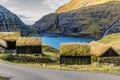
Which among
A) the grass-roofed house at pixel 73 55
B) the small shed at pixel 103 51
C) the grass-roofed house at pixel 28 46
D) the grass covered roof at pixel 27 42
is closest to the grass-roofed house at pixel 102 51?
the small shed at pixel 103 51

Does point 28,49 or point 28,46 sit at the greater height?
point 28,46

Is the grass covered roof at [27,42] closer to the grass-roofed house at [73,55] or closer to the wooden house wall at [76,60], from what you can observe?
the grass-roofed house at [73,55]

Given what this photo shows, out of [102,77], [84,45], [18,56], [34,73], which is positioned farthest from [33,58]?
[102,77]

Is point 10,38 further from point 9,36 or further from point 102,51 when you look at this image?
point 102,51

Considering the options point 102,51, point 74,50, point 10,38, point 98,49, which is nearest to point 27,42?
point 10,38

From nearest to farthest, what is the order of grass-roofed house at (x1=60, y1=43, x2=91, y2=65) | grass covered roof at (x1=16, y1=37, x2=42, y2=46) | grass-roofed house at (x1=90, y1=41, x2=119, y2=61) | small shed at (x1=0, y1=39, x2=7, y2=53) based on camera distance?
grass-roofed house at (x1=60, y1=43, x2=91, y2=65) → grass-roofed house at (x1=90, y1=41, x2=119, y2=61) → grass covered roof at (x1=16, y1=37, x2=42, y2=46) → small shed at (x1=0, y1=39, x2=7, y2=53)

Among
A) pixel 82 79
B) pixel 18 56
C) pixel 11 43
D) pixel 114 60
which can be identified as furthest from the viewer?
pixel 11 43

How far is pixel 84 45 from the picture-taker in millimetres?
76688

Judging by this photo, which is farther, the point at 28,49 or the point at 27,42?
the point at 27,42

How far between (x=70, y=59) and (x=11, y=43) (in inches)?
1297

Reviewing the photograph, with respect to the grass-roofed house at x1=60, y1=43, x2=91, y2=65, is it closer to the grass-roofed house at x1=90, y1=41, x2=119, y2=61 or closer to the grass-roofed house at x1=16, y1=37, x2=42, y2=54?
the grass-roofed house at x1=90, y1=41, x2=119, y2=61

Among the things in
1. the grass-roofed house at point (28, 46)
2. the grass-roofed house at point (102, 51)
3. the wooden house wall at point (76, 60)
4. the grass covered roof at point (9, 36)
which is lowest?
the wooden house wall at point (76, 60)

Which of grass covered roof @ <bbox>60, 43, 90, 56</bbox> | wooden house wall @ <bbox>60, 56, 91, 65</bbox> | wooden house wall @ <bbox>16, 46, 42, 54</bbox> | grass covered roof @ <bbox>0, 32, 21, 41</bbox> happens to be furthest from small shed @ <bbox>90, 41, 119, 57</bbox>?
grass covered roof @ <bbox>0, 32, 21, 41</bbox>

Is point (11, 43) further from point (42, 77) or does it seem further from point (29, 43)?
point (42, 77)
